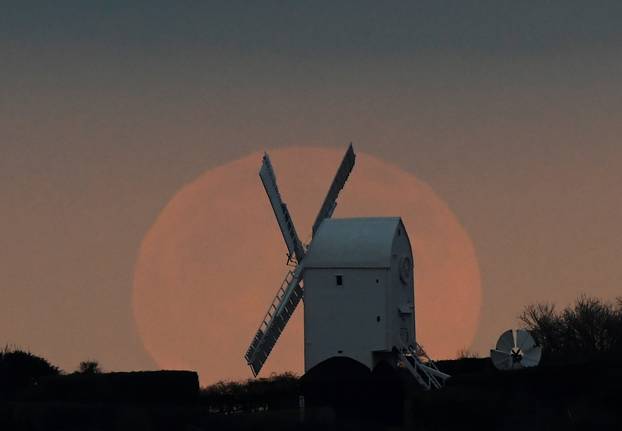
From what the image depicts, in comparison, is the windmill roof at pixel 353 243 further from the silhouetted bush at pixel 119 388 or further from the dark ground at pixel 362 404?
the silhouetted bush at pixel 119 388

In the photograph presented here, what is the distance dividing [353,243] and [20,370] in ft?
71.7

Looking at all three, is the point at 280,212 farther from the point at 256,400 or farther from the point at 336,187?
the point at 256,400

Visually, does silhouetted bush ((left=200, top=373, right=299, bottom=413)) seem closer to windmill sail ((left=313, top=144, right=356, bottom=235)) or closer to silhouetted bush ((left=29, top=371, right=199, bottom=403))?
silhouetted bush ((left=29, top=371, right=199, bottom=403))

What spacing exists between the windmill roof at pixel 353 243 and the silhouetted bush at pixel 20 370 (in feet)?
57.0

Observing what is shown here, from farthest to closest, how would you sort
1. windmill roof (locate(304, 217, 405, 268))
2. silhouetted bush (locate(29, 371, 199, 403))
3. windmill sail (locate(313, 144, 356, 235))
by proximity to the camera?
windmill sail (locate(313, 144, 356, 235))
windmill roof (locate(304, 217, 405, 268))
silhouetted bush (locate(29, 371, 199, 403))

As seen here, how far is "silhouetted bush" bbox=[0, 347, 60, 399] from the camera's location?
9844cm

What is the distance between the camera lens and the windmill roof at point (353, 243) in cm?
9112

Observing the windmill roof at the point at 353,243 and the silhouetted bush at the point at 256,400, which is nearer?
the windmill roof at the point at 353,243

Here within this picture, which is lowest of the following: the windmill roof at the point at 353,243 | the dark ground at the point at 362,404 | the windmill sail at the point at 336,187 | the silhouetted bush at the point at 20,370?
the dark ground at the point at 362,404

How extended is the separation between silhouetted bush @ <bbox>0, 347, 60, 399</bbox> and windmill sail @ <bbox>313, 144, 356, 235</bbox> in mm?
17680

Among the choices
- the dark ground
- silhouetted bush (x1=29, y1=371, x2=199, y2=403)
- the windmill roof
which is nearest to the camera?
the dark ground

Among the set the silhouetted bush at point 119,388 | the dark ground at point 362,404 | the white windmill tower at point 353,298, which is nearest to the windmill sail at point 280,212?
the white windmill tower at point 353,298

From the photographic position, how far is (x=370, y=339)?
299ft

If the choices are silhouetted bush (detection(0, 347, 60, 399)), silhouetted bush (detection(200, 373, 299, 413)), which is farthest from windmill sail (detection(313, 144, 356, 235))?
silhouetted bush (detection(0, 347, 60, 399))
